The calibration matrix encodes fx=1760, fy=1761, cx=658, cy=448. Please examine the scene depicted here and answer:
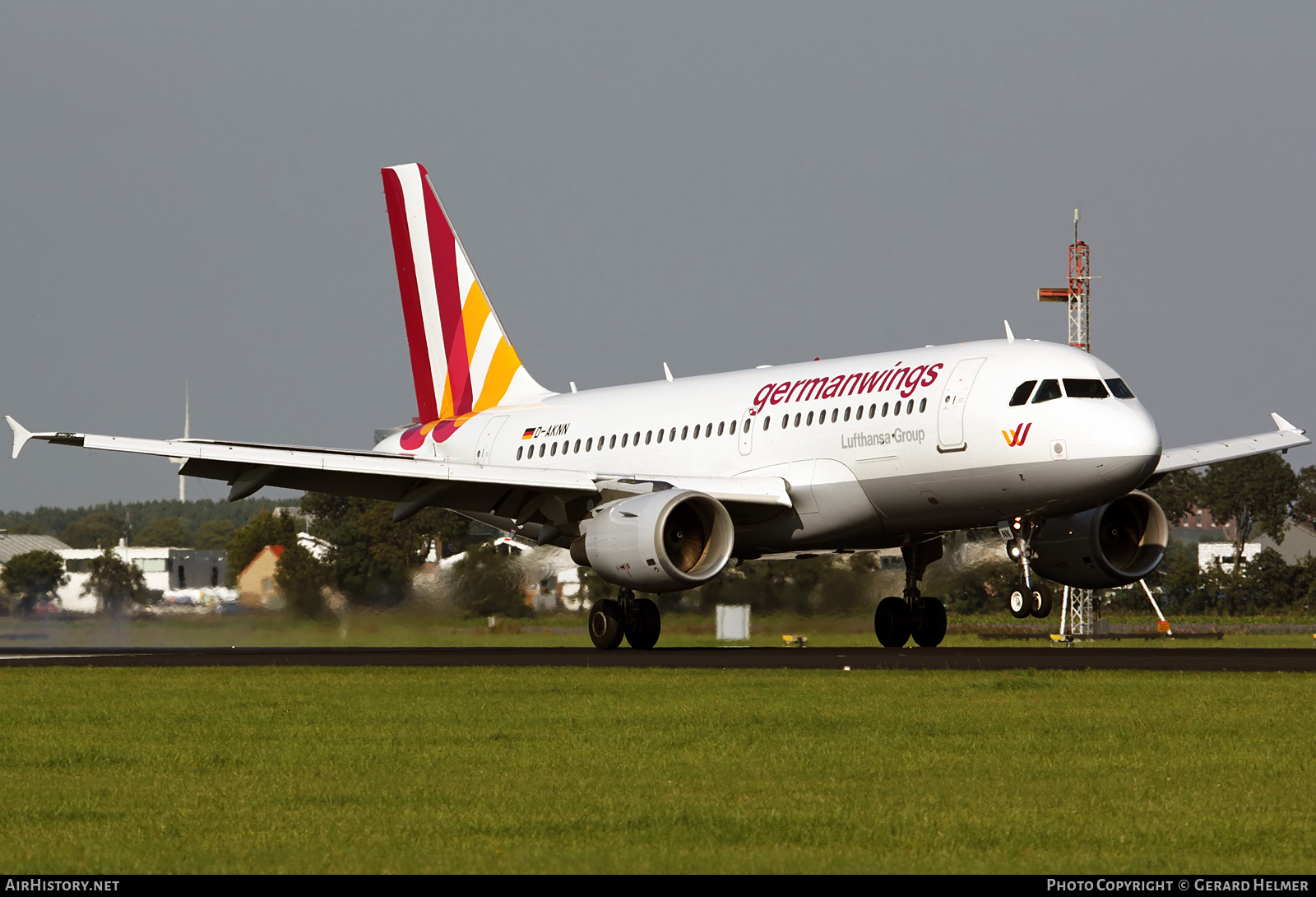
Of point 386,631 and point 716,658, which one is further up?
point 386,631

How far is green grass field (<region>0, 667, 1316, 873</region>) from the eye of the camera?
29.4 feet

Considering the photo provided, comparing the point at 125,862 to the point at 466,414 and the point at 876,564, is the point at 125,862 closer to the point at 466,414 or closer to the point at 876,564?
the point at 876,564

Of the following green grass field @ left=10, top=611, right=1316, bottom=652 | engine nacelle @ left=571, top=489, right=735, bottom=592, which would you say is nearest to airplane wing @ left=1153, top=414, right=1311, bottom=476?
green grass field @ left=10, top=611, right=1316, bottom=652

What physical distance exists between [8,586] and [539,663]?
19924 millimetres

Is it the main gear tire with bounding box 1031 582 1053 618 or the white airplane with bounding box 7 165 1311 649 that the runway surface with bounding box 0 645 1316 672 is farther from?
the white airplane with bounding box 7 165 1311 649

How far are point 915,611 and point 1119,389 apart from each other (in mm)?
6879

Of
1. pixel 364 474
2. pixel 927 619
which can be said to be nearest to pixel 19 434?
pixel 364 474

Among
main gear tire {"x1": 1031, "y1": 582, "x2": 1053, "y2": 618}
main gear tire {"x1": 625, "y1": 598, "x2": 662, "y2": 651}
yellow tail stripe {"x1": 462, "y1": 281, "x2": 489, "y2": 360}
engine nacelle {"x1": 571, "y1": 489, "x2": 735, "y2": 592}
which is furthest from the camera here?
yellow tail stripe {"x1": 462, "y1": 281, "x2": 489, "y2": 360}

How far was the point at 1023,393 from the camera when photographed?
1088 inches

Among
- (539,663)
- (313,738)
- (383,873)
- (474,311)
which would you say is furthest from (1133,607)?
(383,873)

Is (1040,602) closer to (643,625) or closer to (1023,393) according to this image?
(1023,393)

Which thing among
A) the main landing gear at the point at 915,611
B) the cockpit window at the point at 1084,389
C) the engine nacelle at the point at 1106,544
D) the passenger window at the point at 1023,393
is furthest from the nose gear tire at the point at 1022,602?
the main landing gear at the point at 915,611

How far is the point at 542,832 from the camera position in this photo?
960cm

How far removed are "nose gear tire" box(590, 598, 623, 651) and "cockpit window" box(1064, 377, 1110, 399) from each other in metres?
9.34
